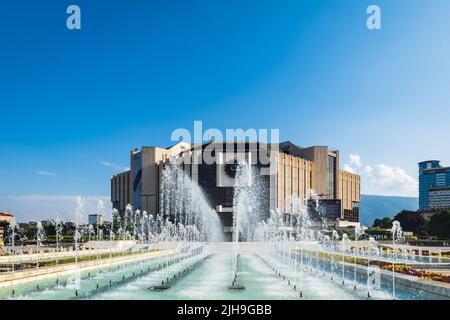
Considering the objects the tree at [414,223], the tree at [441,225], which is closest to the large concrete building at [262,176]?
the tree at [414,223]

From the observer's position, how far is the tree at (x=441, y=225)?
68625 mm

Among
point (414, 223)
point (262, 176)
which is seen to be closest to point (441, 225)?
point (414, 223)

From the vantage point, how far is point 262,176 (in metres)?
82.1

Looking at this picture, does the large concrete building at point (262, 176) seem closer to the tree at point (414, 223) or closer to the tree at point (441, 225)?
the tree at point (414, 223)

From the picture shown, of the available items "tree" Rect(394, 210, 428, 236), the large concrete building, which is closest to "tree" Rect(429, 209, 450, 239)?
"tree" Rect(394, 210, 428, 236)

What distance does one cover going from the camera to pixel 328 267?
27562 millimetres

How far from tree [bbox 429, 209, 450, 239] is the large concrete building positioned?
48.1 feet

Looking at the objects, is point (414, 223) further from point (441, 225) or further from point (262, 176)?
point (262, 176)

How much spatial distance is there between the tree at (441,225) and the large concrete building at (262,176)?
48.1ft

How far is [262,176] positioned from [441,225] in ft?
92.7
